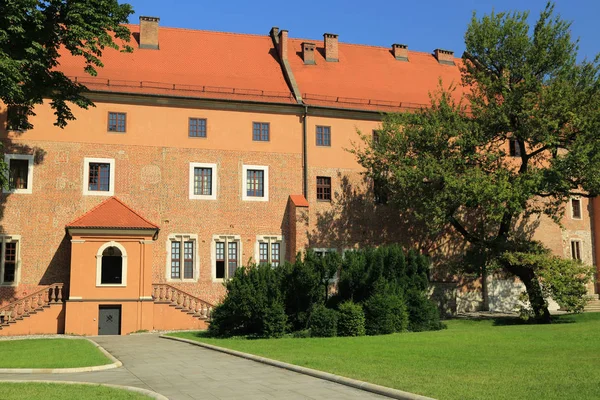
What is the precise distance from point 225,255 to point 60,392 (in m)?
22.3

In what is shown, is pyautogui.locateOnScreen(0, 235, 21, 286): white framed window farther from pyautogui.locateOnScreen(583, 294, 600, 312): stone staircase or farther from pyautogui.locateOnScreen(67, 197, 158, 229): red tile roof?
pyautogui.locateOnScreen(583, 294, 600, 312): stone staircase

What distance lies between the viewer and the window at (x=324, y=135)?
35.7 m

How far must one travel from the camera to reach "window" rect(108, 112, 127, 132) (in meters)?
32.8

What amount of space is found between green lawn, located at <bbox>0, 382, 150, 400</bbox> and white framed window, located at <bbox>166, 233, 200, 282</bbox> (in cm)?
2015

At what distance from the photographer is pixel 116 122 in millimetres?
32875

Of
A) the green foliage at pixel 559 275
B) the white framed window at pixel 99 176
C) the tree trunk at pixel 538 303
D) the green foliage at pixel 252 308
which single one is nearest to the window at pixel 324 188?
the green foliage at pixel 559 275

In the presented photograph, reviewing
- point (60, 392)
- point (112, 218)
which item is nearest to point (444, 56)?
point (112, 218)

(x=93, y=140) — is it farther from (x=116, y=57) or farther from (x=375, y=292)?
(x=375, y=292)

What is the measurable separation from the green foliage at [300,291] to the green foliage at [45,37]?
36.9ft

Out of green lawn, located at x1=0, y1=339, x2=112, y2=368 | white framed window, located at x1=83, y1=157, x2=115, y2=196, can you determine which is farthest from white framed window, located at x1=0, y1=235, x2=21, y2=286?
green lawn, located at x1=0, y1=339, x2=112, y2=368

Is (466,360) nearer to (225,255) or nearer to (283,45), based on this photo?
(225,255)

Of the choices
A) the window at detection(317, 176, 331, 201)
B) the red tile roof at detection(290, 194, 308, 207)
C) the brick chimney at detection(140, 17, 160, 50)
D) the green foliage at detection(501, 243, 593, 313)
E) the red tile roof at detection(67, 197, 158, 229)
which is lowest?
the green foliage at detection(501, 243, 593, 313)

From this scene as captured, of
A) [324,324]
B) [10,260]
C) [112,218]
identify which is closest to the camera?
[324,324]

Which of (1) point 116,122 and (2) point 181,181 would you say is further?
(2) point 181,181
